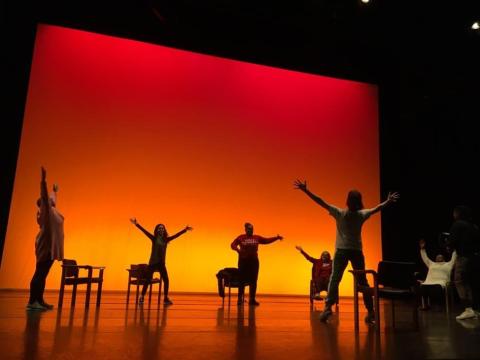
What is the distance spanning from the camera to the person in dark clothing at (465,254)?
14.6 ft

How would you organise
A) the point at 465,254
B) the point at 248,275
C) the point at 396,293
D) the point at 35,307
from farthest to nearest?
the point at 248,275 → the point at 465,254 → the point at 35,307 → the point at 396,293

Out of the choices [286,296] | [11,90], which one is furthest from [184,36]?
[286,296]

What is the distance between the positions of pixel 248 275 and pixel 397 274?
9.29 ft

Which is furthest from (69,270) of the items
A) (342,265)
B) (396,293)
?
→ (396,293)

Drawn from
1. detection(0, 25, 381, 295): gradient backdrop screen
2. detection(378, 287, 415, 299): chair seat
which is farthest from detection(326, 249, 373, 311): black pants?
detection(0, 25, 381, 295): gradient backdrop screen

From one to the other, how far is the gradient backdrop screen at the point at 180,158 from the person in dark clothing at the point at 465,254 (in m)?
3.87

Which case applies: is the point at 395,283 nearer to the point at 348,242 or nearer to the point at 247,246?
the point at 348,242

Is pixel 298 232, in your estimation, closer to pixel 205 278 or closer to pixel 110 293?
pixel 205 278

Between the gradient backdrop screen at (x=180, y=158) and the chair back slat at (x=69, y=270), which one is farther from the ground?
the gradient backdrop screen at (x=180, y=158)

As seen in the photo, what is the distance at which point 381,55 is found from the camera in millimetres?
8828

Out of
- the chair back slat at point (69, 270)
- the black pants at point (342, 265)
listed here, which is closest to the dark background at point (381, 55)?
the chair back slat at point (69, 270)

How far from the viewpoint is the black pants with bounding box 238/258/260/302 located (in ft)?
20.7

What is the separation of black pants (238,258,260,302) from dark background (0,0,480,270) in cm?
352

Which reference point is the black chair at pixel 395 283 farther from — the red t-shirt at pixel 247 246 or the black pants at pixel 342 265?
the red t-shirt at pixel 247 246
